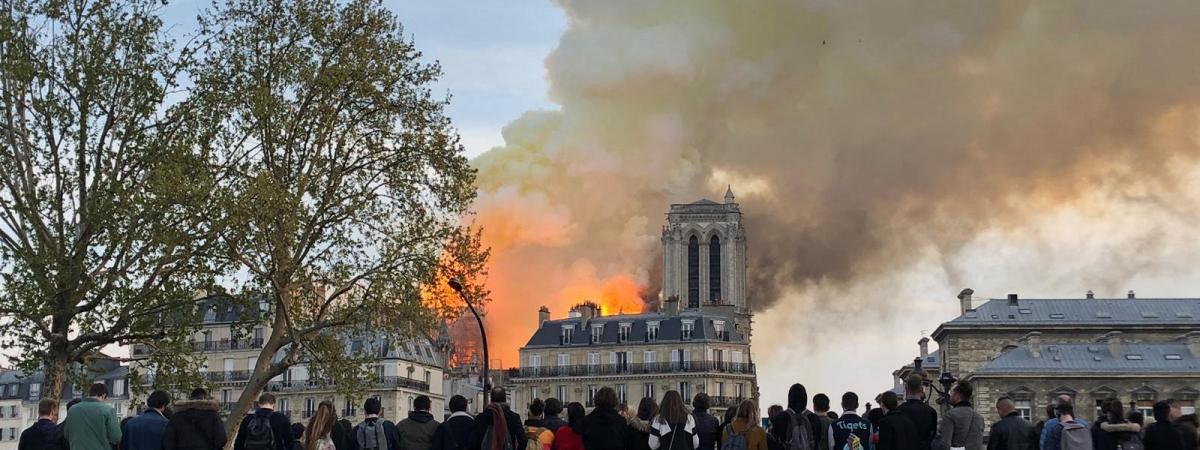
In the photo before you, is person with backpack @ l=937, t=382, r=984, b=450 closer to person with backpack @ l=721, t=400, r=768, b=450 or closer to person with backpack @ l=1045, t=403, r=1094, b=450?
person with backpack @ l=1045, t=403, r=1094, b=450

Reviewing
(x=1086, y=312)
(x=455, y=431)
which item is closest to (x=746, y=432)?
(x=455, y=431)

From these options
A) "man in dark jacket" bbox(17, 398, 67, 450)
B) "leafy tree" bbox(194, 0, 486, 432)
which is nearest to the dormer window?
"leafy tree" bbox(194, 0, 486, 432)

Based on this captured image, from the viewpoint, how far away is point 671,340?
87312 millimetres

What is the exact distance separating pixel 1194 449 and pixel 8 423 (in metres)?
90.2

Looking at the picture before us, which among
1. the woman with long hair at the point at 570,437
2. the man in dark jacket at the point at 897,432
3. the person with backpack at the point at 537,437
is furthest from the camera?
the person with backpack at the point at 537,437

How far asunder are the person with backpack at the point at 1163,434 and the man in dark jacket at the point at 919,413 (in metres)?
3.56

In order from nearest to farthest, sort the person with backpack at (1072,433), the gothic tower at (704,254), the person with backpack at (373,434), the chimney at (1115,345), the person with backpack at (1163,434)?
the person with backpack at (373,434) < the person with backpack at (1163,434) < the person with backpack at (1072,433) < the chimney at (1115,345) < the gothic tower at (704,254)

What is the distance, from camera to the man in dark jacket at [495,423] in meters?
16.9

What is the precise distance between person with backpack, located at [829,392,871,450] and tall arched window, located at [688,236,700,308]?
108836 mm

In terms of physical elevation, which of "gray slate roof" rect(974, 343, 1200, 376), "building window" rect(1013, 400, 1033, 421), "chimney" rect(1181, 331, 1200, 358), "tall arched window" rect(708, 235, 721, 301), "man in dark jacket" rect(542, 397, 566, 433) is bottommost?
"man in dark jacket" rect(542, 397, 566, 433)

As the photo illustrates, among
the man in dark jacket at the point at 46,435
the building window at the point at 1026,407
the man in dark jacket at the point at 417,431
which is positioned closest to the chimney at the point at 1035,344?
the building window at the point at 1026,407

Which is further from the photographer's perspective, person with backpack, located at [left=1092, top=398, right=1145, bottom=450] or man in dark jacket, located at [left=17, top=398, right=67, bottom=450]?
person with backpack, located at [left=1092, top=398, right=1145, bottom=450]

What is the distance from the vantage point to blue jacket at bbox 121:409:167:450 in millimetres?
16906

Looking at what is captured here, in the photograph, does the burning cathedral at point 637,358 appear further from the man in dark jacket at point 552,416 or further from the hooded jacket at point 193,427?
the hooded jacket at point 193,427
